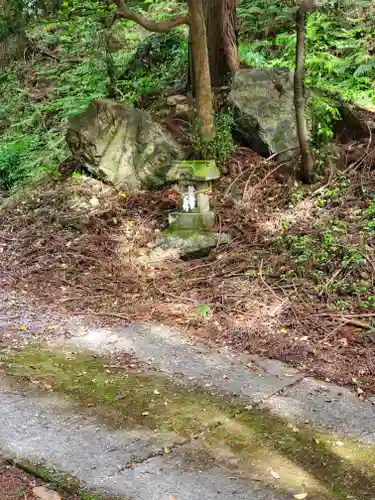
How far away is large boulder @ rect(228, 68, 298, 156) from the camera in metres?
7.66

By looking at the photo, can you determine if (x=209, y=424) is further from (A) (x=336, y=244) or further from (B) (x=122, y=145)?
(B) (x=122, y=145)

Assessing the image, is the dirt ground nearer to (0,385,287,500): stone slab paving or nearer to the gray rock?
(0,385,287,500): stone slab paving

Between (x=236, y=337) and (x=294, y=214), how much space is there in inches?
92.1

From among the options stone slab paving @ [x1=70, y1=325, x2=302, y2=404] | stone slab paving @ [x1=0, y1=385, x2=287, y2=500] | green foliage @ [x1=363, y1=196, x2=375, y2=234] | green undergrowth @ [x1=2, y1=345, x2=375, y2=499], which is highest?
green foliage @ [x1=363, y1=196, x2=375, y2=234]

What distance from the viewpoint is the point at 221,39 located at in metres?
8.34

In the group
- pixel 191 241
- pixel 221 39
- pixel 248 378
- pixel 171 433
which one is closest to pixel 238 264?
pixel 191 241

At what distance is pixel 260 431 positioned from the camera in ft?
11.4

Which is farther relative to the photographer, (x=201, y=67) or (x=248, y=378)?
(x=201, y=67)

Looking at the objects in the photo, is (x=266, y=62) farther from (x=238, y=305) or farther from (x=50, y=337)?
(x=50, y=337)

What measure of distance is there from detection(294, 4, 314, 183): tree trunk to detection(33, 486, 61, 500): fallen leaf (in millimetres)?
5237

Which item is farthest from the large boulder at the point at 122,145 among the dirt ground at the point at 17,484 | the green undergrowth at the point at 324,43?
the dirt ground at the point at 17,484

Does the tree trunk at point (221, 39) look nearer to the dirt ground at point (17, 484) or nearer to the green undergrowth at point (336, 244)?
the green undergrowth at point (336, 244)

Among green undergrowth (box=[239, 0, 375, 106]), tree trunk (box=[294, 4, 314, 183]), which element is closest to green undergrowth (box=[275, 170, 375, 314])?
tree trunk (box=[294, 4, 314, 183])

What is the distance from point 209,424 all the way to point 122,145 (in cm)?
533
